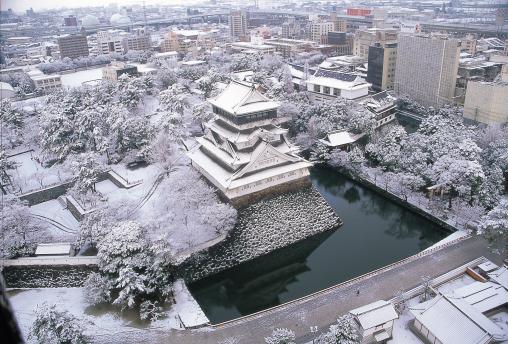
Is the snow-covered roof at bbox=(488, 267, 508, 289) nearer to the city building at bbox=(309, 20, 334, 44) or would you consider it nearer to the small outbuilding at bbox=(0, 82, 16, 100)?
the small outbuilding at bbox=(0, 82, 16, 100)

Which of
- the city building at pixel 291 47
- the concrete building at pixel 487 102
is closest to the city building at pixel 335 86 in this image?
the concrete building at pixel 487 102

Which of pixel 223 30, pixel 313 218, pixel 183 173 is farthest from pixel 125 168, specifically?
pixel 223 30

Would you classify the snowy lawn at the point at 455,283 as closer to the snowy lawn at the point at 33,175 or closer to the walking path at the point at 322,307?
the walking path at the point at 322,307

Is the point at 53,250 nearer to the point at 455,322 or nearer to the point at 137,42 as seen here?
the point at 455,322

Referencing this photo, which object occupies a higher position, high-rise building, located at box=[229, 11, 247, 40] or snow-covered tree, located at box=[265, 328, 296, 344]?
high-rise building, located at box=[229, 11, 247, 40]

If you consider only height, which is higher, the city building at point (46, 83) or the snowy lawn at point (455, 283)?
the city building at point (46, 83)

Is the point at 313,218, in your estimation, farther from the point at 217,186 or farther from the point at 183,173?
the point at 183,173

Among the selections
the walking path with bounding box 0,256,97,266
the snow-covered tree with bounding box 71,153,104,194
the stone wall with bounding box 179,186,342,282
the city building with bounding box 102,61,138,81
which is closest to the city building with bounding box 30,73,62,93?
the city building with bounding box 102,61,138,81
